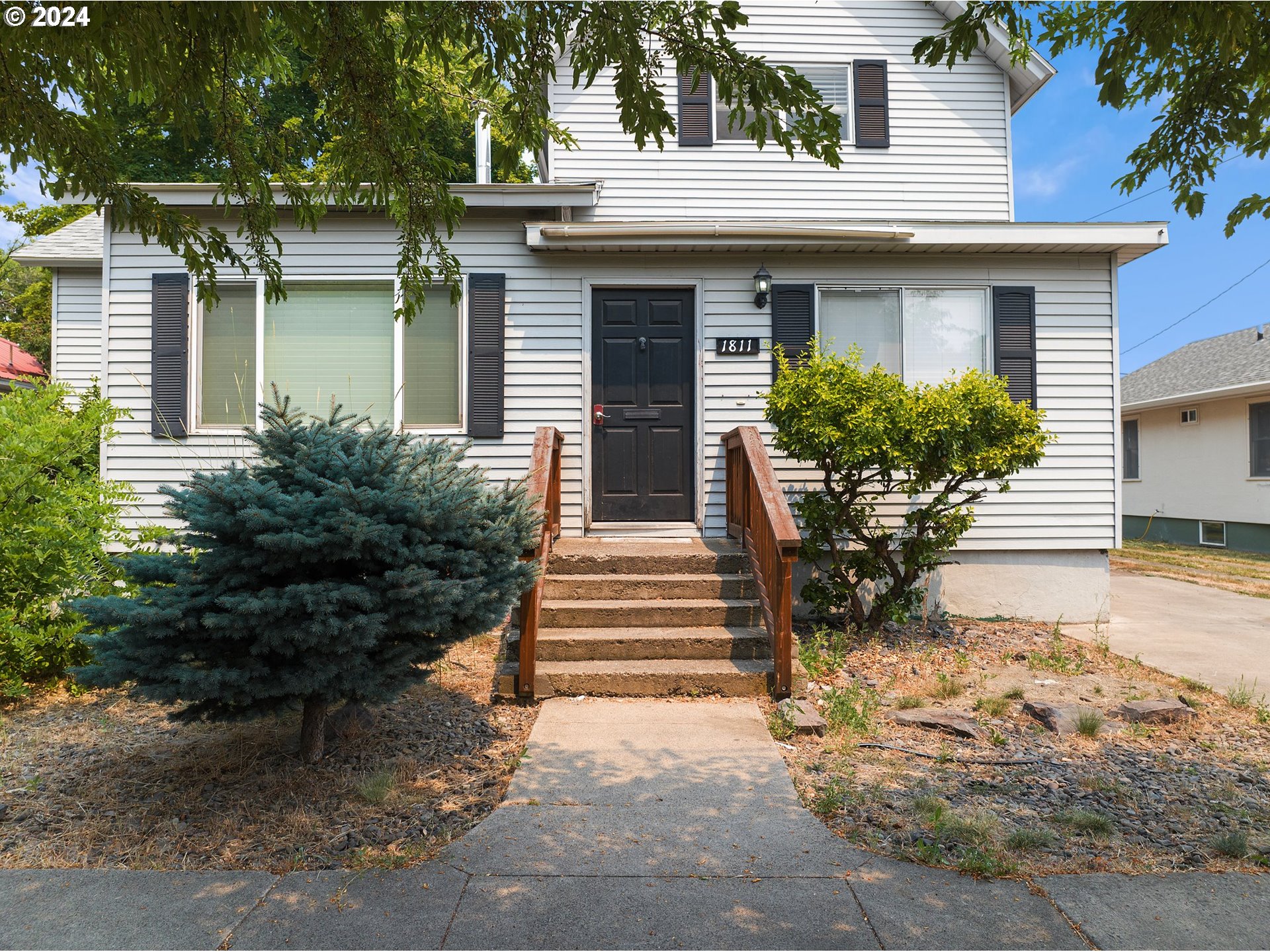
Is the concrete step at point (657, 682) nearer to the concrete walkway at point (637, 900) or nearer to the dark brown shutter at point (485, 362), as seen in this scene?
the concrete walkway at point (637, 900)

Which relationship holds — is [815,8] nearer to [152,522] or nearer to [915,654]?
[915,654]

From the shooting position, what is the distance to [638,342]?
7098 mm

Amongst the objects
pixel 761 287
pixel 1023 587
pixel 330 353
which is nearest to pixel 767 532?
pixel 761 287

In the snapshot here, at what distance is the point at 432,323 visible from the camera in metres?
6.98

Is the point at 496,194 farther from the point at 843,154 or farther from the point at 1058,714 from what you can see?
the point at 1058,714

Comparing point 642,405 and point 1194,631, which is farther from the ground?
point 642,405

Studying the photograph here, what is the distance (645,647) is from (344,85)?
3.55 metres

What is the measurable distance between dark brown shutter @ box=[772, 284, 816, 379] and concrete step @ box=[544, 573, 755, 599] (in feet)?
7.62

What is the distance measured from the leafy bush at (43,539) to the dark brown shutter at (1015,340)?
7.13m

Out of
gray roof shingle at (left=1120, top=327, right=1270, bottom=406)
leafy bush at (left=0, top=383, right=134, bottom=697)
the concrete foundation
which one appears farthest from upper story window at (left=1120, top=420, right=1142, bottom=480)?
leafy bush at (left=0, top=383, right=134, bottom=697)

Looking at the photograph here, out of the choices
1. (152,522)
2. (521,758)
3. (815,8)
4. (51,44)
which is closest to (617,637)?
(521,758)

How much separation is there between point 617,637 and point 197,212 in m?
5.33

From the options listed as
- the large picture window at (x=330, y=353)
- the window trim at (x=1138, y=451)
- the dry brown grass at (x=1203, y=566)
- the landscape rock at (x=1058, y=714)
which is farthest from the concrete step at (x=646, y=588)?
the window trim at (x=1138, y=451)

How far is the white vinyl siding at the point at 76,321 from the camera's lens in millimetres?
9555
